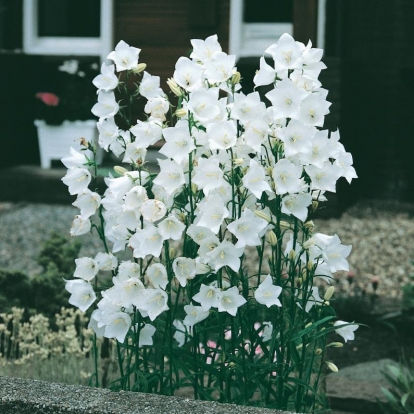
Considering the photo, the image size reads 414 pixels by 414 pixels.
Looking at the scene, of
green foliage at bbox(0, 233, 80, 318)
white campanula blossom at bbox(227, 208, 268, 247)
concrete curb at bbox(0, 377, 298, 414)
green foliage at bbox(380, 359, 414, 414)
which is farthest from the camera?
green foliage at bbox(0, 233, 80, 318)

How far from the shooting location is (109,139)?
2518mm

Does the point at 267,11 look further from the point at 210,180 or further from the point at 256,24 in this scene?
the point at 210,180

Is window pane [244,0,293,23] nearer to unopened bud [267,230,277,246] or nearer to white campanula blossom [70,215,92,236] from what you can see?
white campanula blossom [70,215,92,236]

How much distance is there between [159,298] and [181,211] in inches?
9.8

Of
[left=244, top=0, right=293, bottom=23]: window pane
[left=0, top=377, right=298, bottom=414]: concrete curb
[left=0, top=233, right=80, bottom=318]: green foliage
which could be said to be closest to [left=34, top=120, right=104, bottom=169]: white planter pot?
[left=244, top=0, right=293, bottom=23]: window pane

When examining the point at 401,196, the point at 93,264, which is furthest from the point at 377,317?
the point at 401,196

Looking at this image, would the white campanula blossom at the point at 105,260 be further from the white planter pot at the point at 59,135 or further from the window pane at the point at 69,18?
the window pane at the point at 69,18

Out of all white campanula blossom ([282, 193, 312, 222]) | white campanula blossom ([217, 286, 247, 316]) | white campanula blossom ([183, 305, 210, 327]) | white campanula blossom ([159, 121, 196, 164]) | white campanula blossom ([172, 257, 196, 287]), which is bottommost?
white campanula blossom ([183, 305, 210, 327])

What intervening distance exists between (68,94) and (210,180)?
274 inches

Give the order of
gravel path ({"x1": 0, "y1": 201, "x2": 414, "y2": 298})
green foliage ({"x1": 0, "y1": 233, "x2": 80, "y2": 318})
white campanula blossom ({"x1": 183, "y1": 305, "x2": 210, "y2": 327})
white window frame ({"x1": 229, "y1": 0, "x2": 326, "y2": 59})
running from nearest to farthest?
1. white campanula blossom ({"x1": 183, "y1": 305, "x2": 210, "y2": 327})
2. green foliage ({"x1": 0, "y1": 233, "x2": 80, "y2": 318})
3. gravel path ({"x1": 0, "y1": 201, "x2": 414, "y2": 298})
4. white window frame ({"x1": 229, "y1": 0, "x2": 326, "y2": 59})

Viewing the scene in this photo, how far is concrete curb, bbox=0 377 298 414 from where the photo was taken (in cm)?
204

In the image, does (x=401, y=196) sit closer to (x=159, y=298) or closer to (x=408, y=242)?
(x=408, y=242)

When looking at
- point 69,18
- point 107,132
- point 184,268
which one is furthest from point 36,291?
point 69,18

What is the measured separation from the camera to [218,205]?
2287mm
